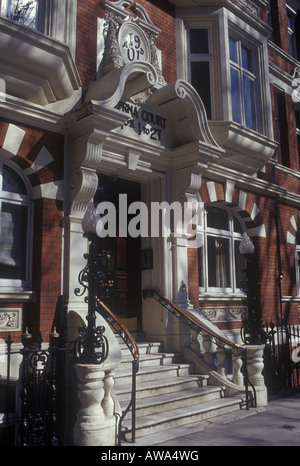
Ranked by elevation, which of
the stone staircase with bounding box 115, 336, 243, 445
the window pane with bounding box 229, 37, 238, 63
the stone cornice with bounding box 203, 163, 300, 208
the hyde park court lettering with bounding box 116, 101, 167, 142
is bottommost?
the stone staircase with bounding box 115, 336, 243, 445

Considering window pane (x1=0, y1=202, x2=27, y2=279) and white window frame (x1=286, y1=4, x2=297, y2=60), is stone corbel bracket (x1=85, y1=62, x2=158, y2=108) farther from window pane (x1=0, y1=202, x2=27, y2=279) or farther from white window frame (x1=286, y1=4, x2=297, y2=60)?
white window frame (x1=286, y1=4, x2=297, y2=60)

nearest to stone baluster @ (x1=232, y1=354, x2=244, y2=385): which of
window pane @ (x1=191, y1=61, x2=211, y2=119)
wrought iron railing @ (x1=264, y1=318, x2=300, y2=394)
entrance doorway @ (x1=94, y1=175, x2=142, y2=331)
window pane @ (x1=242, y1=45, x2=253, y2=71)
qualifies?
wrought iron railing @ (x1=264, y1=318, x2=300, y2=394)

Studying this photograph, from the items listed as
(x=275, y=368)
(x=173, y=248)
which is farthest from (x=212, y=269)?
(x=275, y=368)

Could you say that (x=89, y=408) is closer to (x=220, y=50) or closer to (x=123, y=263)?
(x=123, y=263)

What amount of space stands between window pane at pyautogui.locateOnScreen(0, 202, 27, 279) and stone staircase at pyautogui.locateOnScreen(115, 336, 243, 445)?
2.06m

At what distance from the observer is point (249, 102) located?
35.2 ft

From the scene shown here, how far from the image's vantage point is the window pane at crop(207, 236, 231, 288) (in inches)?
373

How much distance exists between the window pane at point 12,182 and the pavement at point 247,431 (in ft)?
12.5

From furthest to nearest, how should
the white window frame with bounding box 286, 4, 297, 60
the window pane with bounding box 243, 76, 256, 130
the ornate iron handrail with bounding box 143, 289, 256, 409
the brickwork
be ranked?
the white window frame with bounding box 286, 4, 297, 60
the window pane with bounding box 243, 76, 256, 130
the ornate iron handrail with bounding box 143, 289, 256, 409
the brickwork

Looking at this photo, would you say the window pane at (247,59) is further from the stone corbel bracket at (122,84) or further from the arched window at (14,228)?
the arched window at (14,228)

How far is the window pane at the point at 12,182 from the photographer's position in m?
6.43

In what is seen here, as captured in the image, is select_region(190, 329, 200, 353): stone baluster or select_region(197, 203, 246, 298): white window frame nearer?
select_region(190, 329, 200, 353): stone baluster

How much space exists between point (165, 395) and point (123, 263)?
2.62 m

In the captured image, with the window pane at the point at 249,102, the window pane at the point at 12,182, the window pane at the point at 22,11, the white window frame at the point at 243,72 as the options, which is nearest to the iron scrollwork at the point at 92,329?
the window pane at the point at 12,182
